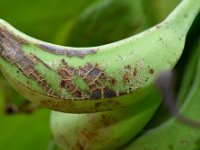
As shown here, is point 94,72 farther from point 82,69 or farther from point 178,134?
Answer: point 178,134

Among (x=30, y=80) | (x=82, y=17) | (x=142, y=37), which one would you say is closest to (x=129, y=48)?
(x=142, y=37)

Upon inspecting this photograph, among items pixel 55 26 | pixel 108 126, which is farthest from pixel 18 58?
pixel 55 26

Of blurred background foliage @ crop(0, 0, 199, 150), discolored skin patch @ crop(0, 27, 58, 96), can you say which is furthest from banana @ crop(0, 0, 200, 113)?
blurred background foliage @ crop(0, 0, 199, 150)

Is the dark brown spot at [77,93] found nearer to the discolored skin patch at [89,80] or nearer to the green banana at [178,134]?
the discolored skin patch at [89,80]

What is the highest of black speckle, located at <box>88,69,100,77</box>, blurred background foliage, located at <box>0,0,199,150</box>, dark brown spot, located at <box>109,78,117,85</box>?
black speckle, located at <box>88,69,100,77</box>

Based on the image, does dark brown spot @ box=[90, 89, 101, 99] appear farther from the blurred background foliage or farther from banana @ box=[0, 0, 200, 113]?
the blurred background foliage


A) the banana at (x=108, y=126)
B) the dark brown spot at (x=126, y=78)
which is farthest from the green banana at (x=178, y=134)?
the dark brown spot at (x=126, y=78)

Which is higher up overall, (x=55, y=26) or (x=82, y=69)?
(x=82, y=69)
